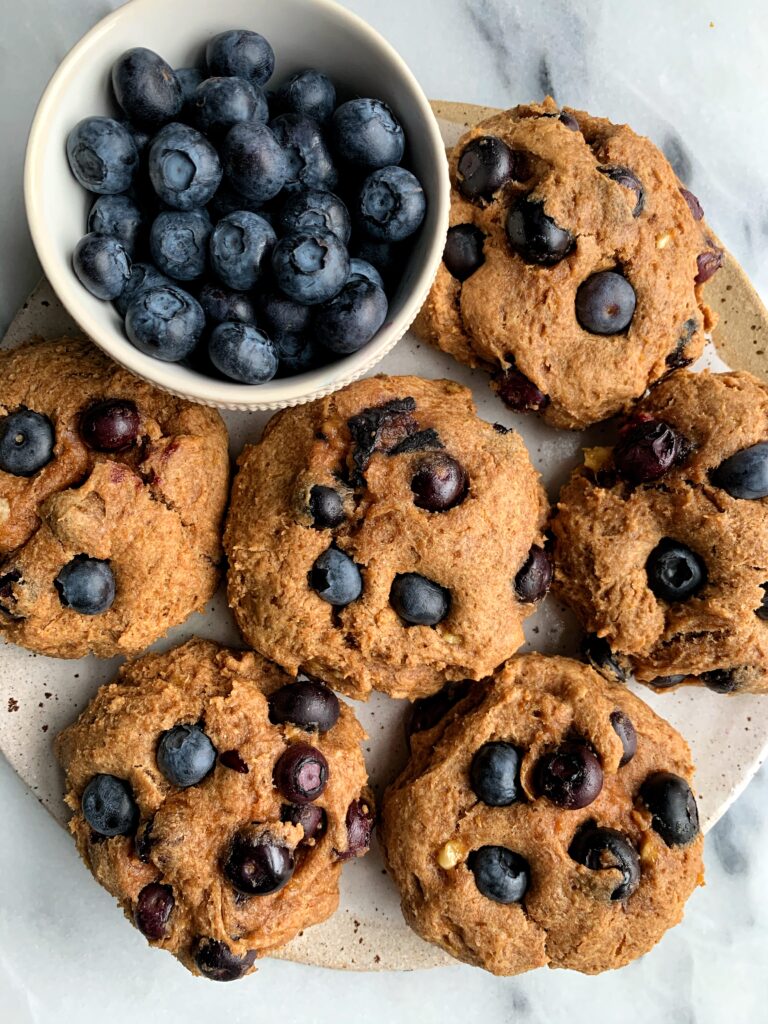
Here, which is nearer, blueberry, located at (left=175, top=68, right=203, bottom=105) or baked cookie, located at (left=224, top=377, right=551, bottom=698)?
blueberry, located at (left=175, top=68, right=203, bottom=105)

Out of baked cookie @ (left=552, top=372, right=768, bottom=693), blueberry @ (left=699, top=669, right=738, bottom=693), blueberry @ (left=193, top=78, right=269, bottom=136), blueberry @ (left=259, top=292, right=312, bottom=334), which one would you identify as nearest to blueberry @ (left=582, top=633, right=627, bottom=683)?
baked cookie @ (left=552, top=372, right=768, bottom=693)

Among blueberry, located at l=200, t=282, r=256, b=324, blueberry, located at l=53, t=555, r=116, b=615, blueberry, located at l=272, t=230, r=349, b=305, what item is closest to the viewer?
blueberry, located at l=272, t=230, r=349, b=305

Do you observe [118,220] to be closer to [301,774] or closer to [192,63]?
[192,63]

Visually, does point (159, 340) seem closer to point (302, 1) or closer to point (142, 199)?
point (142, 199)

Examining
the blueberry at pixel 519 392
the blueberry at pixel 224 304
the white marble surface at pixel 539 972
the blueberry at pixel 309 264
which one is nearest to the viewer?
the blueberry at pixel 309 264

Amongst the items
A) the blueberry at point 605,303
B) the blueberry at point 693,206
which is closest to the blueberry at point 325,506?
the blueberry at point 605,303

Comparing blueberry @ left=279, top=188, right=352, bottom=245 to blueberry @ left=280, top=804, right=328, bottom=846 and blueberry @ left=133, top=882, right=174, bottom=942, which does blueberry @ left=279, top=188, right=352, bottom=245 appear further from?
blueberry @ left=133, top=882, right=174, bottom=942

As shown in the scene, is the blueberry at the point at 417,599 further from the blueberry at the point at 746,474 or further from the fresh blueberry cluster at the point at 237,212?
the blueberry at the point at 746,474

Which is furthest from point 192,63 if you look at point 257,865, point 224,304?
point 257,865

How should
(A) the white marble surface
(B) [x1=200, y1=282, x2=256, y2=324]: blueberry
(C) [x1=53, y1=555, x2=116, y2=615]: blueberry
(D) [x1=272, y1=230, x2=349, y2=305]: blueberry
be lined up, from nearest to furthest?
1. (D) [x1=272, y1=230, x2=349, y2=305]: blueberry
2. (B) [x1=200, y1=282, x2=256, y2=324]: blueberry
3. (C) [x1=53, y1=555, x2=116, y2=615]: blueberry
4. (A) the white marble surface
